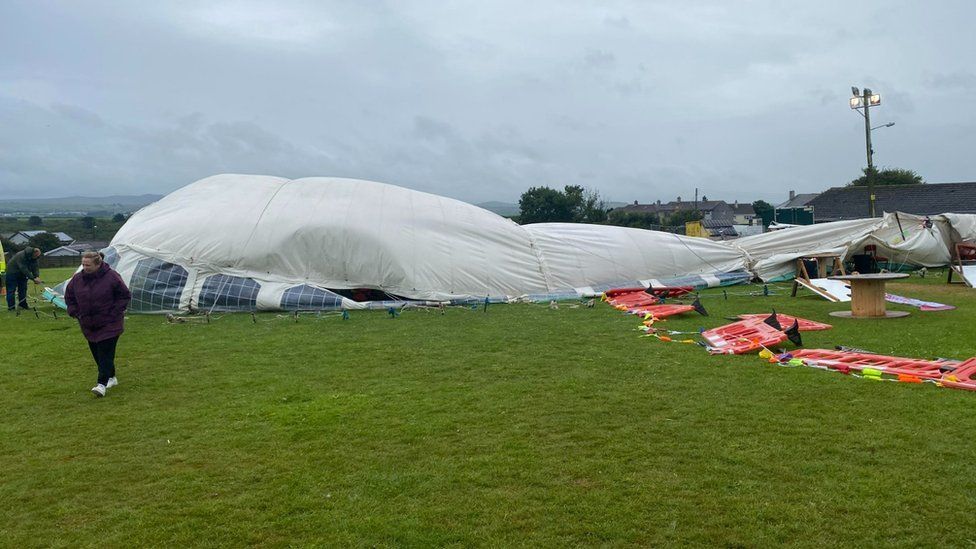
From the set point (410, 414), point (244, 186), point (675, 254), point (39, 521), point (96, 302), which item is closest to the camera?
→ point (39, 521)

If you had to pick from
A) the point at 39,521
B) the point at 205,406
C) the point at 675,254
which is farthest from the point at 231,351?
the point at 675,254

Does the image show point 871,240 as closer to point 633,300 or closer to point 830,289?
point 830,289

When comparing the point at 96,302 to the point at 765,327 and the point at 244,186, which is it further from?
the point at 244,186

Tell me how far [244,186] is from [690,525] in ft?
51.6

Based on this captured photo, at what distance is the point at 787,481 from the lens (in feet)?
15.3

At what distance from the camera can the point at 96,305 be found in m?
7.94

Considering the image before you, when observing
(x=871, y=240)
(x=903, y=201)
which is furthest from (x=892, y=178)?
(x=871, y=240)

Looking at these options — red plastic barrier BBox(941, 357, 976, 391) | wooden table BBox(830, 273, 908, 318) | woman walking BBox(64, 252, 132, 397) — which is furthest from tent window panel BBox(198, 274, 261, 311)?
red plastic barrier BBox(941, 357, 976, 391)

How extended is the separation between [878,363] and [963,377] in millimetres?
984

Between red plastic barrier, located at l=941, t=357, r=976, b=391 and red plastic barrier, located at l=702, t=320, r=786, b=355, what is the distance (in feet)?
7.25

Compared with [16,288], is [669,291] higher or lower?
lower

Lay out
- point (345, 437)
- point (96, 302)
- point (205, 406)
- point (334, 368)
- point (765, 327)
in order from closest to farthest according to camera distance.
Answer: point (345, 437), point (205, 406), point (96, 302), point (334, 368), point (765, 327)

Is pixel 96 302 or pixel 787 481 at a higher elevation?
pixel 96 302

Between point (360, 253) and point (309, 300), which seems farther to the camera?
point (360, 253)
